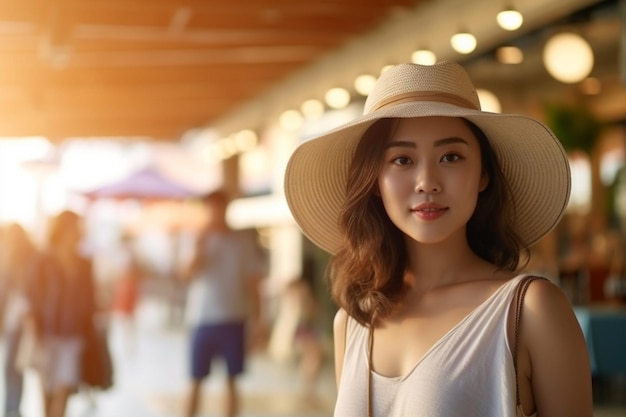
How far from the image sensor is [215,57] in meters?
9.75

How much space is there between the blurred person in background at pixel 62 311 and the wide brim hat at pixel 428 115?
4.71 m

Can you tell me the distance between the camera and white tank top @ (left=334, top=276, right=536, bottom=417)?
1.73 metres

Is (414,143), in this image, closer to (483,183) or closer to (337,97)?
(483,183)

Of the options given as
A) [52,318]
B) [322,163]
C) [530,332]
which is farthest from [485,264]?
[52,318]

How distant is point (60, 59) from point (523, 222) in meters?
6.72

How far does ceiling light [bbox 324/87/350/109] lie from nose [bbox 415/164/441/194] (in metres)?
7.45

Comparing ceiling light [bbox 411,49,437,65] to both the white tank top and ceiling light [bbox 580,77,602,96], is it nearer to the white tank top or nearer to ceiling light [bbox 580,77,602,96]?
the white tank top

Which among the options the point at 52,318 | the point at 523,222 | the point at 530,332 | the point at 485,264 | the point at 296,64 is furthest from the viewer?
the point at 296,64

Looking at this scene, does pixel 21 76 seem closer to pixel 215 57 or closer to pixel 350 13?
pixel 215 57

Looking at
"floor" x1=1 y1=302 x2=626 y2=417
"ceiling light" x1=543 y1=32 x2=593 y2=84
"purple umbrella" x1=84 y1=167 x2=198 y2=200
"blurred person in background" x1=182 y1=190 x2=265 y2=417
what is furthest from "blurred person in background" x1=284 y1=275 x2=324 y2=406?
"purple umbrella" x1=84 y1=167 x2=198 y2=200

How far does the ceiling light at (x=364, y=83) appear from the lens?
845cm

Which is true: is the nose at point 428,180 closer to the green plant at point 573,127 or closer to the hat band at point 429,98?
the hat band at point 429,98

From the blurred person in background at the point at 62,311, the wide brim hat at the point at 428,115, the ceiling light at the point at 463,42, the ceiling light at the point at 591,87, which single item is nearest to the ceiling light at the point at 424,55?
the ceiling light at the point at 463,42

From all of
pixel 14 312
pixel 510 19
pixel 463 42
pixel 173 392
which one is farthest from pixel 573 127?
pixel 14 312
